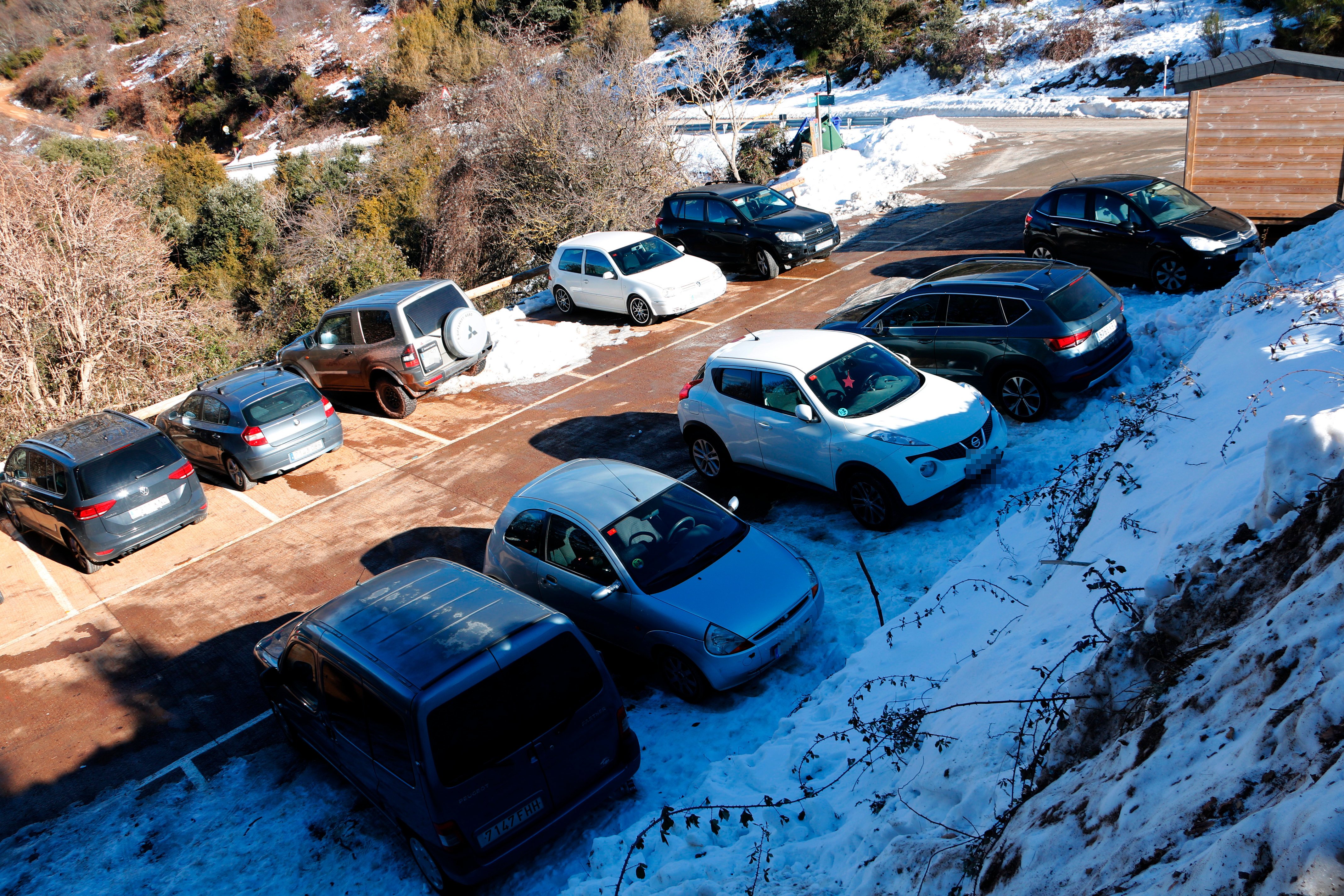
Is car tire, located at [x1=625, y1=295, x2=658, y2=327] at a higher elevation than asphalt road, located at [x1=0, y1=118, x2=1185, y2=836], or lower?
higher

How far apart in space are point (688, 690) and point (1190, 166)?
13794mm

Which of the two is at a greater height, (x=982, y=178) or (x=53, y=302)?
(x=53, y=302)

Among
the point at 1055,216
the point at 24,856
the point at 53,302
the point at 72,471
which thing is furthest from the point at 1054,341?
the point at 53,302

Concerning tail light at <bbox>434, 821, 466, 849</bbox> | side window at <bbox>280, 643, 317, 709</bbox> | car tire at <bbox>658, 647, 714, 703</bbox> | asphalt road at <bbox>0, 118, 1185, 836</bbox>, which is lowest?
asphalt road at <bbox>0, 118, 1185, 836</bbox>

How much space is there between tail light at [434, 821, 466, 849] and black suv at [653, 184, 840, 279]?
14.2 metres

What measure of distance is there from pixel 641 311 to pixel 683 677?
1041cm

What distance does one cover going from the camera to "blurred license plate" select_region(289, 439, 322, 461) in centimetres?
1277

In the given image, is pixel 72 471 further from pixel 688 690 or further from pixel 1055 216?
pixel 1055 216

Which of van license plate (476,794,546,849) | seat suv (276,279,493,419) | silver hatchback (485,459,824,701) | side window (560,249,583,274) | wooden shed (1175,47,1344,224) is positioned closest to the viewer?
van license plate (476,794,546,849)

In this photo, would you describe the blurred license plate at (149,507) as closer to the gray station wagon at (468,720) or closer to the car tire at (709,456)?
the gray station wagon at (468,720)

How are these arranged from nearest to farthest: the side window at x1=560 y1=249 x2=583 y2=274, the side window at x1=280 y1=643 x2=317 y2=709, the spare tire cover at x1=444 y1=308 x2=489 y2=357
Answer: the side window at x1=280 y1=643 x2=317 y2=709
the spare tire cover at x1=444 y1=308 x2=489 y2=357
the side window at x1=560 y1=249 x2=583 y2=274

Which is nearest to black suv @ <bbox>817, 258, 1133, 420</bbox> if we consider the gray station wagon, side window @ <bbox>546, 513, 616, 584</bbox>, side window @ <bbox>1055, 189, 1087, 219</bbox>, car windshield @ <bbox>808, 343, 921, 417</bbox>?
car windshield @ <bbox>808, 343, 921, 417</bbox>

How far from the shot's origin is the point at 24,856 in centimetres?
668

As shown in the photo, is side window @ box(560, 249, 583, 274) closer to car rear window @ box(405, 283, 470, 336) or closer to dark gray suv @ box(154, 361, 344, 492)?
car rear window @ box(405, 283, 470, 336)
